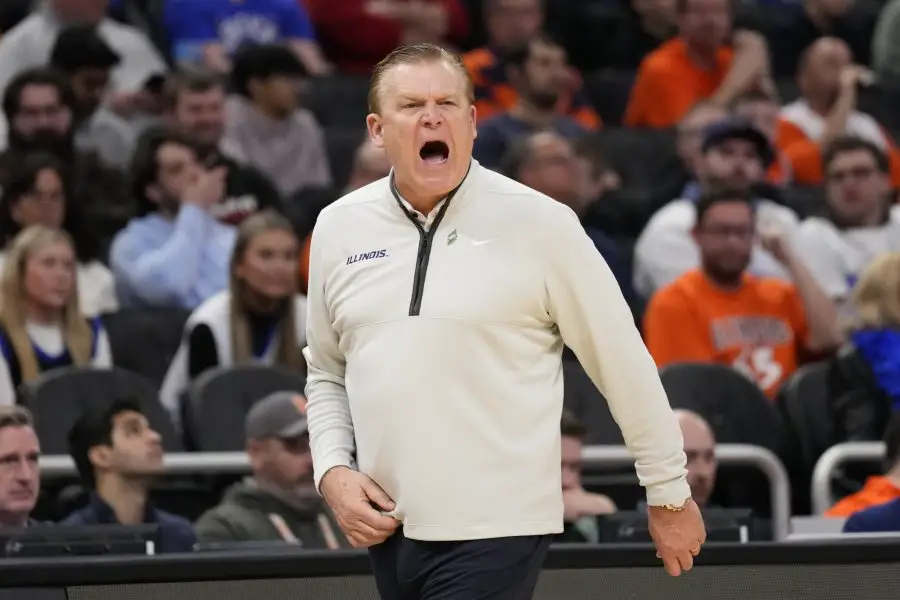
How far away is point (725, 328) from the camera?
7.25 meters

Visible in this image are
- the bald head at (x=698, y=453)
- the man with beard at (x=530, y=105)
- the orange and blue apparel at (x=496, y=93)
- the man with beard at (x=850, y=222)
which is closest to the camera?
the bald head at (x=698, y=453)

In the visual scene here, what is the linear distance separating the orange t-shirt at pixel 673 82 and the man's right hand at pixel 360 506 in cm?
681

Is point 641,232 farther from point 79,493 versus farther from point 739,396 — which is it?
point 79,493

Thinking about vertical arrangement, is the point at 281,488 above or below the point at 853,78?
below

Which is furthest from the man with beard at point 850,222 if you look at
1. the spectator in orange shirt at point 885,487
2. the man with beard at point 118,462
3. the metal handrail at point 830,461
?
the man with beard at point 118,462

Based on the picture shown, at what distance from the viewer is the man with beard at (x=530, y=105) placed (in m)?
8.59

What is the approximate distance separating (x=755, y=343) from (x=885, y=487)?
1.81 metres

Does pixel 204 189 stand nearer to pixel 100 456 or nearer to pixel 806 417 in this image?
pixel 100 456

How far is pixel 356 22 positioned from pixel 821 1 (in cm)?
279

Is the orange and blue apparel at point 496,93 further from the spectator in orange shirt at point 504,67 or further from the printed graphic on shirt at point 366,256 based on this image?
the printed graphic on shirt at point 366,256

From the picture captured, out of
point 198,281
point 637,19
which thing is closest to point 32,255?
point 198,281

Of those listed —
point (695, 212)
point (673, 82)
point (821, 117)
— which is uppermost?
point (673, 82)

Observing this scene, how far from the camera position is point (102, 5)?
360 inches

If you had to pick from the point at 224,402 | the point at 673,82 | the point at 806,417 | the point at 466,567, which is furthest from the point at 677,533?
the point at 673,82
